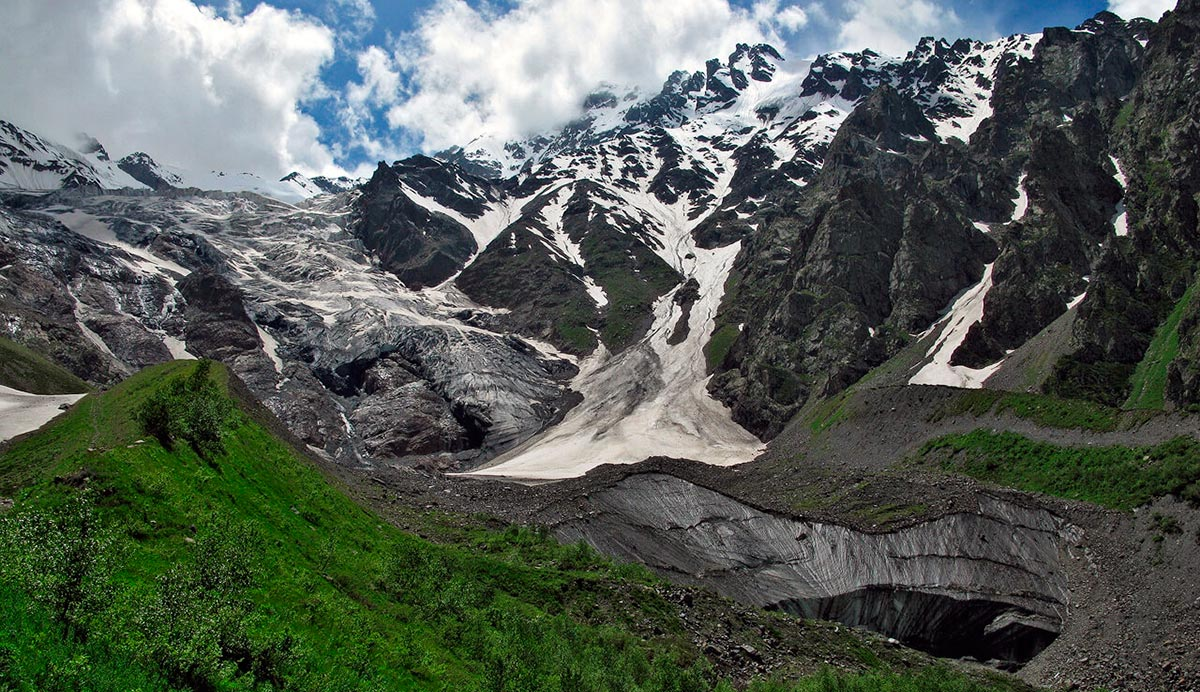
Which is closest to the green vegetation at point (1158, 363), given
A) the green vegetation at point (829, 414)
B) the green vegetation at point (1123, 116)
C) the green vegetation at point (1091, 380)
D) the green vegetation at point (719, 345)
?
the green vegetation at point (1091, 380)

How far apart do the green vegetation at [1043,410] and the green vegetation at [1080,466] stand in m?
3.02

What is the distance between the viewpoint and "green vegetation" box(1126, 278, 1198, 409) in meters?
81.9

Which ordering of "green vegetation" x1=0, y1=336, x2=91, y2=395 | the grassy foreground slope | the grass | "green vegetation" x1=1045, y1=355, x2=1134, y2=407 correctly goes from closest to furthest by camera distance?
the grassy foreground slope, "green vegetation" x1=0, y1=336, x2=91, y2=395, "green vegetation" x1=1045, y1=355, x2=1134, y2=407, the grass

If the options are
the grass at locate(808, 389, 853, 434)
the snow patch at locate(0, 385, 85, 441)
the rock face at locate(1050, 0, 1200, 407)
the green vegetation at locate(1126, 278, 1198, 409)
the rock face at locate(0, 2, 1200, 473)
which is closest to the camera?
the snow patch at locate(0, 385, 85, 441)

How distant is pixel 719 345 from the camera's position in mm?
169625

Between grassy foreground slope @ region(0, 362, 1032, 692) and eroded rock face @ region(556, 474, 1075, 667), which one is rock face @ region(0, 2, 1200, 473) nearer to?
eroded rock face @ region(556, 474, 1075, 667)

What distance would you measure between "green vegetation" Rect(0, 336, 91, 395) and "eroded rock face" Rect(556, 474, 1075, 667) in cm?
5236

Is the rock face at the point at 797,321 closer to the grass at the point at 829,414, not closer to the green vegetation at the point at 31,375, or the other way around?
the grass at the point at 829,414

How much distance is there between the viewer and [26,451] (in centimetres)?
2839

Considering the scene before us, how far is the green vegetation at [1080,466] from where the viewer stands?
47438 mm

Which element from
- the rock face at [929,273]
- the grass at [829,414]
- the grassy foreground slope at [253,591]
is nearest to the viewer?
the grassy foreground slope at [253,591]

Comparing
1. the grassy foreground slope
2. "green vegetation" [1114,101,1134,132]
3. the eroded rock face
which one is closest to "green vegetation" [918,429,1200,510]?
the eroded rock face

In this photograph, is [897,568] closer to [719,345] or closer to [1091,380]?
[1091,380]

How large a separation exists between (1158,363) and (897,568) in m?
64.0
